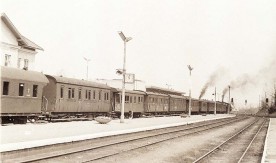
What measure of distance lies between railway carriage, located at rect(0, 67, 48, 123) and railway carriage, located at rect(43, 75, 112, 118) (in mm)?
1763

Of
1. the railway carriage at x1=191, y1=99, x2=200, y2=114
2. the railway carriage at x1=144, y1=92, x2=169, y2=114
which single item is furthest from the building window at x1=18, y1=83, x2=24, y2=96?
the railway carriage at x1=191, y1=99, x2=200, y2=114

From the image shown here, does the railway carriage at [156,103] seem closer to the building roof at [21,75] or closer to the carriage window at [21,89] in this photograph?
the building roof at [21,75]

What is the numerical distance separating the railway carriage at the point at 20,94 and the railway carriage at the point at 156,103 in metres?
22.8

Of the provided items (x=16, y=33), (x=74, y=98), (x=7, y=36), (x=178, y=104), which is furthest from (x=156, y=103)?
(x=74, y=98)

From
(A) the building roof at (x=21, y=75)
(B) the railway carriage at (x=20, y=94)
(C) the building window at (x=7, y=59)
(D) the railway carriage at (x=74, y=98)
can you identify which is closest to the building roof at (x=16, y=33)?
(C) the building window at (x=7, y=59)

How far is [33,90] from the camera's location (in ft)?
76.9

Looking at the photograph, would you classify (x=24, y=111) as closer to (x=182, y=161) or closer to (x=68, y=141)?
(x=68, y=141)

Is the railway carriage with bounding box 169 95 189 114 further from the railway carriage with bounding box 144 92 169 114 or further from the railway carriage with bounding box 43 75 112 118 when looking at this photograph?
the railway carriage with bounding box 43 75 112 118

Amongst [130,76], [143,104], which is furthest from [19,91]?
[143,104]

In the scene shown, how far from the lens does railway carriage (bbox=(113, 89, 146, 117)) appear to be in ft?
124

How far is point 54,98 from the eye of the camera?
25984 mm

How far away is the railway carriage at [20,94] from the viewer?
815 inches

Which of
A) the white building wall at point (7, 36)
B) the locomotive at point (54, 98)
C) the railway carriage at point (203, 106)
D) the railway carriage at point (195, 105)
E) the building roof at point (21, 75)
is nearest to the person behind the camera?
the building roof at point (21, 75)

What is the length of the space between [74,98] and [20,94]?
Result: 7.04 meters
